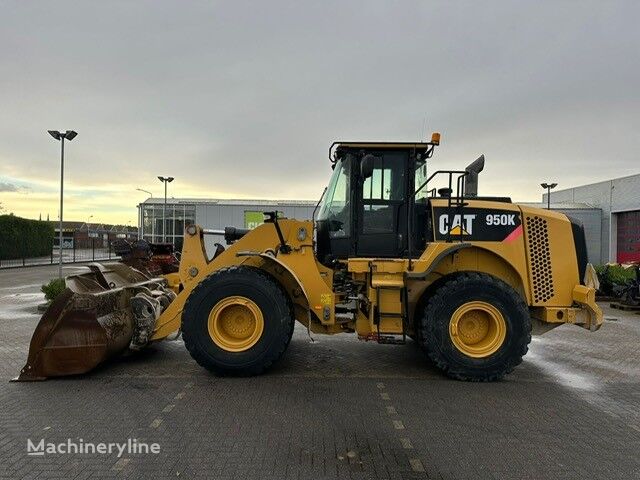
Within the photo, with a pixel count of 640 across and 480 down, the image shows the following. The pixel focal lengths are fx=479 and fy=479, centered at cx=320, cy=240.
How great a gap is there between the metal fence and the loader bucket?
81.6ft

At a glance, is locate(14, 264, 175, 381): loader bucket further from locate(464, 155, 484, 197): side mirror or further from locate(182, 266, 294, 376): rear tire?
locate(464, 155, 484, 197): side mirror

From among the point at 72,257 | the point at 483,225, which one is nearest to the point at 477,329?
the point at 483,225

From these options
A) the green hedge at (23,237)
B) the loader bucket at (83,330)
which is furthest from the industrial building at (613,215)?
the green hedge at (23,237)

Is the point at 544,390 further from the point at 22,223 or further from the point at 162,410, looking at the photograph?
the point at 22,223

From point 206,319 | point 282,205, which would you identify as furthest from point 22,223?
point 206,319

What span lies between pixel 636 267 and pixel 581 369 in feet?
25.6

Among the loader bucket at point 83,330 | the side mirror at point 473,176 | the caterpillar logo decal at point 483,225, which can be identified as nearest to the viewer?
the loader bucket at point 83,330

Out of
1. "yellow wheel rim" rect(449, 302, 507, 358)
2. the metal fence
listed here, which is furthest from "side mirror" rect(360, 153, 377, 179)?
the metal fence

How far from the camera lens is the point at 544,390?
216 inches

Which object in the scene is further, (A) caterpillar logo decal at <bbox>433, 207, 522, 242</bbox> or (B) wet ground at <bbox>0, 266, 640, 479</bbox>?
(A) caterpillar logo decal at <bbox>433, 207, 522, 242</bbox>

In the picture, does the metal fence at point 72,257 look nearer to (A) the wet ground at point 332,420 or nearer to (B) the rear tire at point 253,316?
(B) the rear tire at point 253,316

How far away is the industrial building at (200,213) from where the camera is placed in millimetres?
28344

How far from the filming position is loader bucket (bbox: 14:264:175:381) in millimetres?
5461

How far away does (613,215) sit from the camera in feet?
89.5
